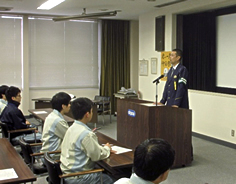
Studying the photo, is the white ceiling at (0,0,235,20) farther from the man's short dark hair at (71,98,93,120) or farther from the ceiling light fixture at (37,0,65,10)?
the man's short dark hair at (71,98,93,120)

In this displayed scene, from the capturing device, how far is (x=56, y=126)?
3525 mm

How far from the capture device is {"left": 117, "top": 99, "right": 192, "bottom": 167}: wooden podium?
466cm

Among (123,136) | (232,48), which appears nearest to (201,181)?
(123,136)

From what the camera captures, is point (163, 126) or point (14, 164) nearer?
point (14, 164)

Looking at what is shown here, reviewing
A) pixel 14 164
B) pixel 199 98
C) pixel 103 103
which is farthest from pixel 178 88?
pixel 103 103

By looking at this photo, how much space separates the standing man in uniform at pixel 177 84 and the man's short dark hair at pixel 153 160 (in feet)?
11.4

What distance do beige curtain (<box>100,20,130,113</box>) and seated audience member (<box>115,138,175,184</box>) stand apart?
26.4 feet

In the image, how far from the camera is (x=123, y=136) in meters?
5.34

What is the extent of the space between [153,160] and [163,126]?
10.5ft

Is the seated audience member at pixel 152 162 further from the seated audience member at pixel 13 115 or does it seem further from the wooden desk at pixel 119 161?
the seated audience member at pixel 13 115

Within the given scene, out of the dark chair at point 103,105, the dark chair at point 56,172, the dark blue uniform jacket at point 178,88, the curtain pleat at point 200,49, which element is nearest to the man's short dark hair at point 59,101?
the dark chair at point 56,172

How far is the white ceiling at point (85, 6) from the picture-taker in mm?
6844

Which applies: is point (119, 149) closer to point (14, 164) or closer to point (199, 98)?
point (14, 164)

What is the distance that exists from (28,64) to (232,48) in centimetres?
505
